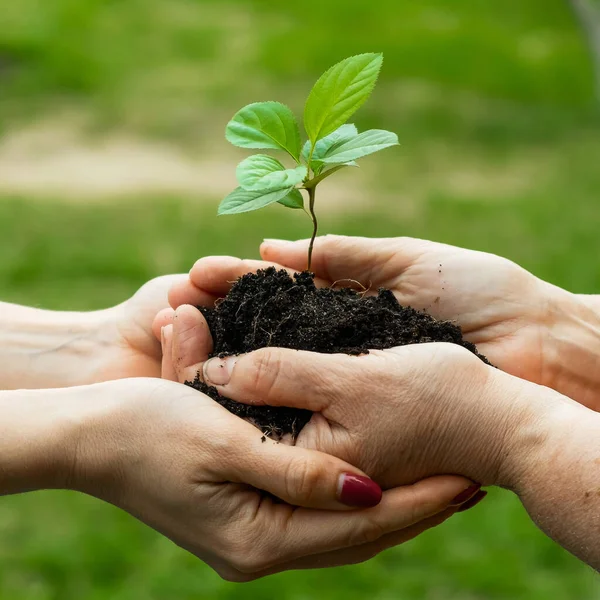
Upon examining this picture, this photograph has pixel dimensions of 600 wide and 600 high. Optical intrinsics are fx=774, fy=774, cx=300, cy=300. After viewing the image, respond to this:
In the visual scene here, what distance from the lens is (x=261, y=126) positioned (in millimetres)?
1520

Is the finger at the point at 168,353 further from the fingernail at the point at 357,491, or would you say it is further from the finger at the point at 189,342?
the fingernail at the point at 357,491

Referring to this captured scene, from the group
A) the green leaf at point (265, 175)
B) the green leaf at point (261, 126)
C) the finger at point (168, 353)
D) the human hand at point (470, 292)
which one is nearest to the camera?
the green leaf at point (265, 175)

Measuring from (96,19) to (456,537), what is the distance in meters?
7.85

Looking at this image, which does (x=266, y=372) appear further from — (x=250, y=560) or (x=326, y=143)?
(x=326, y=143)

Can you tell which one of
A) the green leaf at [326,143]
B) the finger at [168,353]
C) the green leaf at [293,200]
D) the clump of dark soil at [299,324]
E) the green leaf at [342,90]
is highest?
the green leaf at [342,90]

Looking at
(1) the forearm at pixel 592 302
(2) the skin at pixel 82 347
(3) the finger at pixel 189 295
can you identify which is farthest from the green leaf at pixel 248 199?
(1) the forearm at pixel 592 302

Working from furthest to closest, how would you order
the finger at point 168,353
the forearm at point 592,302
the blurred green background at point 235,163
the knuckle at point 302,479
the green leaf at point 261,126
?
the blurred green background at point 235,163
the forearm at point 592,302
the finger at point 168,353
the green leaf at point 261,126
the knuckle at point 302,479

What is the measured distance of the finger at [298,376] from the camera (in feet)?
4.53

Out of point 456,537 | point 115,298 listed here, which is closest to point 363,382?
point 456,537

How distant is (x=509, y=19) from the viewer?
9.29 meters

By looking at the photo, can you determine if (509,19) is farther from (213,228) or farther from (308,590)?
(308,590)

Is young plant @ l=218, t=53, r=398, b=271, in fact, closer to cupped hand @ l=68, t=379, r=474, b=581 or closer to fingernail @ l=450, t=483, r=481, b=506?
cupped hand @ l=68, t=379, r=474, b=581

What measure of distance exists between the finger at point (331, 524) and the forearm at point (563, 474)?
0.17 meters

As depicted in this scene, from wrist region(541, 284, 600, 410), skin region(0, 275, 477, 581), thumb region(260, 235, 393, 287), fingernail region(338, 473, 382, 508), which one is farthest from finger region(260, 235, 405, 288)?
fingernail region(338, 473, 382, 508)
